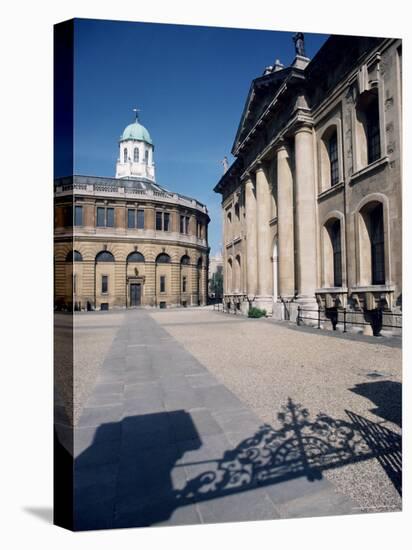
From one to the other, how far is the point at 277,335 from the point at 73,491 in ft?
30.3

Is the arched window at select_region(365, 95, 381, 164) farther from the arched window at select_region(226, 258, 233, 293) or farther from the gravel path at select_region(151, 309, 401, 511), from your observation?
the arched window at select_region(226, 258, 233, 293)

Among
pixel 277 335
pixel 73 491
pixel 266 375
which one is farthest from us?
pixel 277 335

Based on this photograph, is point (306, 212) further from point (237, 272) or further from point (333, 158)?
point (237, 272)

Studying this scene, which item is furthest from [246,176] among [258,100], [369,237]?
[369,237]

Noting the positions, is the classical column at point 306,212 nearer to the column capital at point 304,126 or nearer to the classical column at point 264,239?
the column capital at point 304,126

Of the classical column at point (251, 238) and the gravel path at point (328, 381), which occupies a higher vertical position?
the classical column at point (251, 238)

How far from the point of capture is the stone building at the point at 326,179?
5676mm

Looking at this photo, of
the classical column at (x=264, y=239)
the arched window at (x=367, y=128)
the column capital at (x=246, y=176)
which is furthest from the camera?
the column capital at (x=246, y=176)

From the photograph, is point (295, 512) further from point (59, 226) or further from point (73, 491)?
point (59, 226)

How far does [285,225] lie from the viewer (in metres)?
16.0

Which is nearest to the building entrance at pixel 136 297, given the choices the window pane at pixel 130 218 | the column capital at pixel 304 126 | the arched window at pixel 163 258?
the arched window at pixel 163 258

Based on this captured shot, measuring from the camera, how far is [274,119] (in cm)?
1614

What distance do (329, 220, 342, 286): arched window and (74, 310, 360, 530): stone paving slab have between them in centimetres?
861
